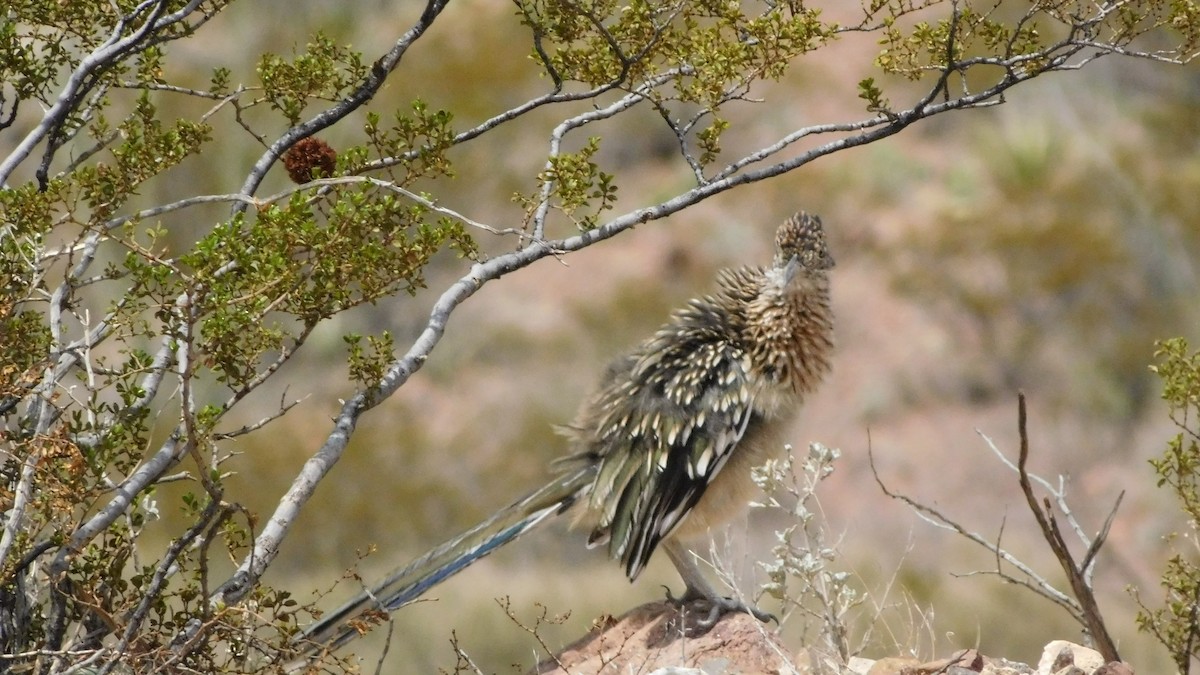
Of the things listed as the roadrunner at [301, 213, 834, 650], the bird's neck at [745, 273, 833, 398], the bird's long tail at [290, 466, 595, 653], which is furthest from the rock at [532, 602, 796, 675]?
the bird's neck at [745, 273, 833, 398]

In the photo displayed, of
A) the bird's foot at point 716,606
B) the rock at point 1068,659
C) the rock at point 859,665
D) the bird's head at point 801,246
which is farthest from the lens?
the bird's head at point 801,246

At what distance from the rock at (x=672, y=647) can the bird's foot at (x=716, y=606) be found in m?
0.03

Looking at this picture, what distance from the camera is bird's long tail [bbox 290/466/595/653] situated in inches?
191

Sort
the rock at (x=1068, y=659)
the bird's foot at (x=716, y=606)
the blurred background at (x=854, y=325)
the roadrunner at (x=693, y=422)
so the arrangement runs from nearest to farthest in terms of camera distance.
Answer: the rock at (x=1068, y=659) < the bird's foot at (x=716, y=606) < the roadrunner at (x=693, y=422) < the blurred background at (x=854, y=325)

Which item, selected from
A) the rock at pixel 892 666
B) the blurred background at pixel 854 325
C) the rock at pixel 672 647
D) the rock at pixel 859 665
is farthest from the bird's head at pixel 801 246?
the blurred background at pixel 854 325

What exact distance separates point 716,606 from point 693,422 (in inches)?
29.7

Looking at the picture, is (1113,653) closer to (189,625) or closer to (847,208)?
Answer: (189,625)

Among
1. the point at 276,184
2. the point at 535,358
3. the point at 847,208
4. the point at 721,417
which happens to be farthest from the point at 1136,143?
the point at 721,417

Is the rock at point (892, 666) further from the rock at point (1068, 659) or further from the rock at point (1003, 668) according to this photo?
the rock at point (1068, 659)

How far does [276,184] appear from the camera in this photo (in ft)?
64.7

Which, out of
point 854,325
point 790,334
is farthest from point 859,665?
point 854,325

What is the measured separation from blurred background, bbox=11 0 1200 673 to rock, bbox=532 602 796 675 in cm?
900

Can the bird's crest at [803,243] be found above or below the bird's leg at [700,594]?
above

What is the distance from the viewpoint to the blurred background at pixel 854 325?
16.3m
